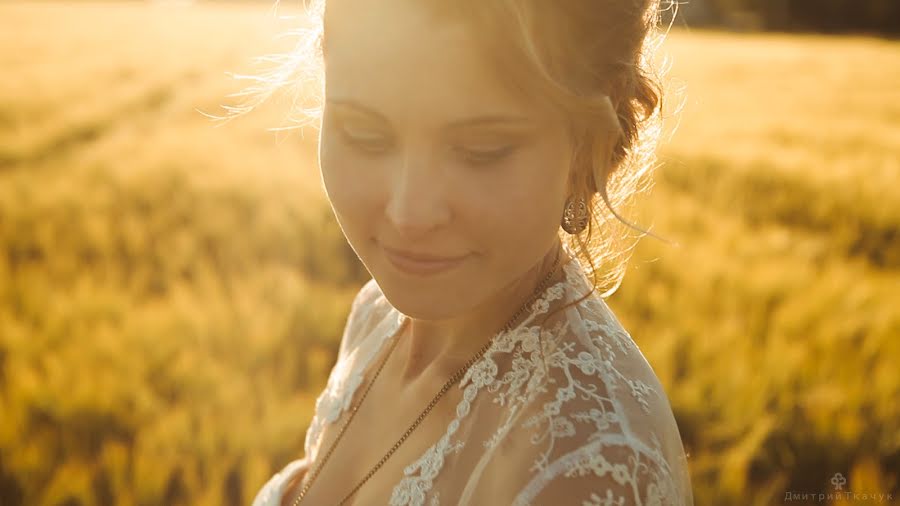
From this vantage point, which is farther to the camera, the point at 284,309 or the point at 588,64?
the point at 284,309

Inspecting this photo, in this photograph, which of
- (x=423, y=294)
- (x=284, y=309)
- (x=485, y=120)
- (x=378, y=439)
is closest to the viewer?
(x=485, y=120)

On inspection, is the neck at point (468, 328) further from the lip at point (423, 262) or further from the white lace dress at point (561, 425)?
the lip at point (423, 262)

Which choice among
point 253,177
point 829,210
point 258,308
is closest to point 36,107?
point 253,177

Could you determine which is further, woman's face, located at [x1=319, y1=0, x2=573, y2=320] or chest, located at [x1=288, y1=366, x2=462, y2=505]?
chest, located at [x1=288, y1=366, x2=462, y2=505]

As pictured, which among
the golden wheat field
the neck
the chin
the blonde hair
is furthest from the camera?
the golden wheat field

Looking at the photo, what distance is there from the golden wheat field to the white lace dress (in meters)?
0.57

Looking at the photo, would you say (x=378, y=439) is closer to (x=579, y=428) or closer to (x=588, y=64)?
(x=579, y=428)

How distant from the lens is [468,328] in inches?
45.4

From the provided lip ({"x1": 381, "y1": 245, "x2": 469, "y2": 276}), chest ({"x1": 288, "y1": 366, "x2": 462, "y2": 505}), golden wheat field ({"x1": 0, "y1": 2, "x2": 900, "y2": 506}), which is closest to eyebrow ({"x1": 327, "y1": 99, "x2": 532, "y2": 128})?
lip ({"x1": 381, "y1": 245, "x2": 469, "y2": 276})

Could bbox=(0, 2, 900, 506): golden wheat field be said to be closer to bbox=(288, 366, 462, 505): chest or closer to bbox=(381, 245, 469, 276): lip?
bbox=(288, 366, 462, 505): chest

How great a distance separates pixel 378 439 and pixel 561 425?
462mm

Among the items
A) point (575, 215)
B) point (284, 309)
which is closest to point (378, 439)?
point (575, 215)

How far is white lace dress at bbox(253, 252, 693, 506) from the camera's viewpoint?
849 mm

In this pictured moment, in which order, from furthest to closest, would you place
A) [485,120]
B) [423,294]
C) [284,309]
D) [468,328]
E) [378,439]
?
[284,309] < [378,439] < [468,328] < [423,294] < [485,120]
